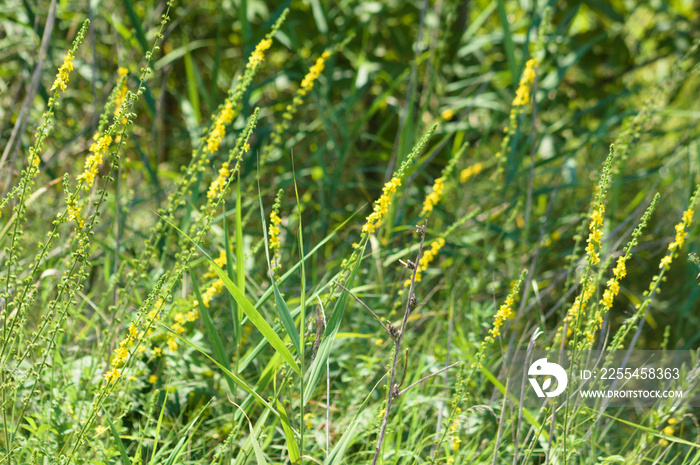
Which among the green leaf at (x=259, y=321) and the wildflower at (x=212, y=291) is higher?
the green leaf at (x=259, y=321)

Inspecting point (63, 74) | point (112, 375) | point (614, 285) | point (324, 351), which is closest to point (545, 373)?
point (614, 285)

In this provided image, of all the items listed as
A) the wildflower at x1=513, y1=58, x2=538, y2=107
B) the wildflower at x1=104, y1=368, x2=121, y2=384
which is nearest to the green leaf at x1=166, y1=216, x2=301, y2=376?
the wildflower at x1=104, y1=368, x2=121, y2=384

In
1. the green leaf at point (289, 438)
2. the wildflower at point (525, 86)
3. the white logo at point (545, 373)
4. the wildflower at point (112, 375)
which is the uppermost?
the wildflower at point (525, 86)

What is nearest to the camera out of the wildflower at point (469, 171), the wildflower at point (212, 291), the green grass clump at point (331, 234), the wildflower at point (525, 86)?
the green grass clump at point (331, 234)

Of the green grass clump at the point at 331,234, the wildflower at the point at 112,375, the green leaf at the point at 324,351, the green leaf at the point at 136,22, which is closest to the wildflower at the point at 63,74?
the green grass clump at the point at 331,234

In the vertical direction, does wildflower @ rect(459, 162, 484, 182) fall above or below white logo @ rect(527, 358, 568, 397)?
above

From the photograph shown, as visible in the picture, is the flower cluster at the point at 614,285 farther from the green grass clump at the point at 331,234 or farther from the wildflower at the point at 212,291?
the wildflower at the point at 212,291

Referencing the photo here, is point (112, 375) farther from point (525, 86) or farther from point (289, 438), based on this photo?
point (525, 86)

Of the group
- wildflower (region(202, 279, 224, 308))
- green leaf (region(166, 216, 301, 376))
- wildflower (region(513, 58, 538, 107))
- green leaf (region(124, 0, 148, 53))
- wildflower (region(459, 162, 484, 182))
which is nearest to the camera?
green leaf (region(166, 216, 301, 376))

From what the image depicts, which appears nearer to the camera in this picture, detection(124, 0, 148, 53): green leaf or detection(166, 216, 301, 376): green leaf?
detection(166, 216, 301, 376): green leaf

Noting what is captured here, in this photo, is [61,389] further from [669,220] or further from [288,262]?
[669,220]

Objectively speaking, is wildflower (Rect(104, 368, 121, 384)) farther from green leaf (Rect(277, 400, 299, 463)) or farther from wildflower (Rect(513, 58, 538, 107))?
wildflower (Rect(513, 58, 538, 107))

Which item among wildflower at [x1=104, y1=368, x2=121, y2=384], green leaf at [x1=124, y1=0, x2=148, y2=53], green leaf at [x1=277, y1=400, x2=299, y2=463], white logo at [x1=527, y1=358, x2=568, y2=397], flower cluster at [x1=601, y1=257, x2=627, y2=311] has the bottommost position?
white logo at [x1=527, y1=358, x2=568, y2=397]

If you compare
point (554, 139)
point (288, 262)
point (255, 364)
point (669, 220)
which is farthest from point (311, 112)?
point (669, 220)
